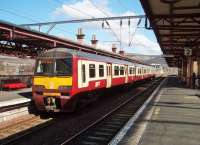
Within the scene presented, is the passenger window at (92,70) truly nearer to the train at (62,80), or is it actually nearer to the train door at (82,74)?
the train at (62,80)

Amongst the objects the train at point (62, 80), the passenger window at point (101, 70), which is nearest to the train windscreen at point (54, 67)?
the train at point (62, 80)

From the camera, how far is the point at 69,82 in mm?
14500

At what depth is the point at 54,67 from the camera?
15047 millimetres

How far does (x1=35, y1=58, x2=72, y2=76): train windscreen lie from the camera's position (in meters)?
14.8

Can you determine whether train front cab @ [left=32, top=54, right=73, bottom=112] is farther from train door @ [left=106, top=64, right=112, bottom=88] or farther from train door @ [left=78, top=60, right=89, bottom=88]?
train door @ [left=106, top=64, right=112, bottom=88]

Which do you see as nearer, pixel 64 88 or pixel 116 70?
pixel 64 88

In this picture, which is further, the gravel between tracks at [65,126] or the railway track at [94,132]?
the gravel between tracks at [65,126]

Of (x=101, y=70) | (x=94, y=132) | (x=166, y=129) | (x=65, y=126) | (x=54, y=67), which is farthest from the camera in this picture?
(x=101, y=70)

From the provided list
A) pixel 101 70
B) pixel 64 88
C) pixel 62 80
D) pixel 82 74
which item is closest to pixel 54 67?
pixel 62 80

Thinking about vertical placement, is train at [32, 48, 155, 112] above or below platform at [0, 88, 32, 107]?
above

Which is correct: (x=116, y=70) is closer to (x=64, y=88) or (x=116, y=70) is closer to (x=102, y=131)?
(x=64, y=88)

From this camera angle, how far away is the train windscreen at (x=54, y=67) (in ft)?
48.5

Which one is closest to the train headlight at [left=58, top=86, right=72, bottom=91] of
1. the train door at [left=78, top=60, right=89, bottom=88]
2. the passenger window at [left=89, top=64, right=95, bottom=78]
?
the train door at [left=78, top=60, right=89, bottom=88]

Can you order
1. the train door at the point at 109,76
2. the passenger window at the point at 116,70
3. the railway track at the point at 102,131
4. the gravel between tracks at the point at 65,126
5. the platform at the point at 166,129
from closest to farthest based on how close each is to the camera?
the platform at the point at 166,129 → the railway track at the point at 102,131 → the gravel between tracks at the point at 65,126 → the train door at the point at 109,76 → the passenger window at the point at 116,70
